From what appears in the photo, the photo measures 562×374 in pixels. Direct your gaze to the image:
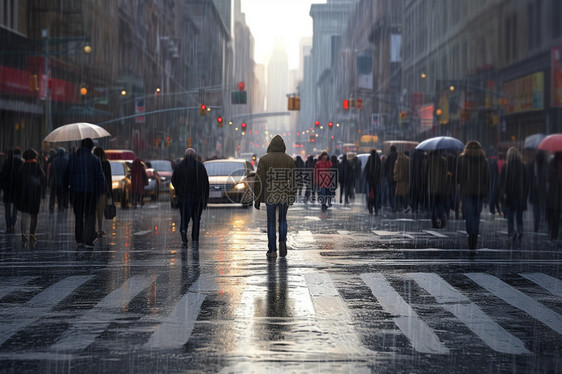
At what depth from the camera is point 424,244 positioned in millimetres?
16781

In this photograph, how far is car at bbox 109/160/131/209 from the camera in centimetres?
2934

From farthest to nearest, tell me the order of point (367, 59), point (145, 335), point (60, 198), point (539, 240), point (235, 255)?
point (367, 59), point (60, 198), point (539, 240), point (235, 255), point (145, 335)

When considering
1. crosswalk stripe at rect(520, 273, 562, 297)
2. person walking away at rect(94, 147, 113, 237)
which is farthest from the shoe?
person walking away at rect(94, 147, 113, 237)

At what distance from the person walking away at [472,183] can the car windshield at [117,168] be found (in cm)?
1732

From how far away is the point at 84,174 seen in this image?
15.7 metres

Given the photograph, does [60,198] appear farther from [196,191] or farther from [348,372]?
[348,372]

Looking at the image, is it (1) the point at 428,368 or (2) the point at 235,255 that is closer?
(1) the point at 428,368

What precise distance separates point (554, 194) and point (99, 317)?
1120 cm

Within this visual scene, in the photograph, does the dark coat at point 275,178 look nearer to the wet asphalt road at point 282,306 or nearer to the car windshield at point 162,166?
the wet asphalt road at point 282,306

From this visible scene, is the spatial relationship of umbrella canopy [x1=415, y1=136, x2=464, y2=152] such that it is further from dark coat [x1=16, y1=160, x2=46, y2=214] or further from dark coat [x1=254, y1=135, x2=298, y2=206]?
dark coat [x1=16, y1=160, x2=46, y2=214]

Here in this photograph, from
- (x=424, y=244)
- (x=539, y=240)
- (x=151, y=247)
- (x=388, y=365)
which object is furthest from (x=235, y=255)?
(x=388, y=365)

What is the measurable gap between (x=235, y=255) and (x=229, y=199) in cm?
1452

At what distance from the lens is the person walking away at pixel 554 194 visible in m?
17.3

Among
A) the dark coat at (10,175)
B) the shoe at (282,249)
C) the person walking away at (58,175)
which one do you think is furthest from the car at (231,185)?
the shoe at (282,249)
